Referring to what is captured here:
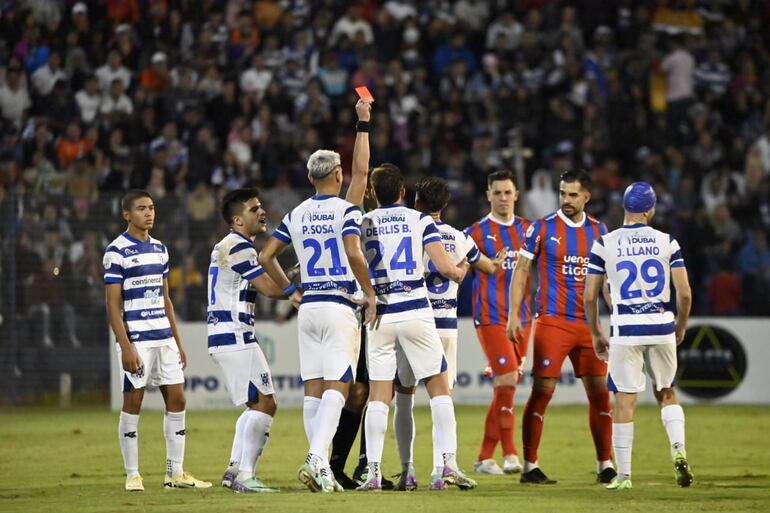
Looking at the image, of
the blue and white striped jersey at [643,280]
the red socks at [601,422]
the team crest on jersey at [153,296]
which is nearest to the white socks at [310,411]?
the team crest on jersey at [153,296]

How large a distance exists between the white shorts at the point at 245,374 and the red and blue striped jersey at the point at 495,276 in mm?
2784

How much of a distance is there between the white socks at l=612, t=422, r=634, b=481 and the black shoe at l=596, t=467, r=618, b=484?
854mm

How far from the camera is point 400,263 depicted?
32.4 feet

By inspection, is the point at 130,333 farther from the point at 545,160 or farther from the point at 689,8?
the point at 689,8

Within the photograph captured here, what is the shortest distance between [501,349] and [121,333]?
370 centimetres

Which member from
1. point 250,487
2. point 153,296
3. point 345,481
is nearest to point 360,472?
point 345,481

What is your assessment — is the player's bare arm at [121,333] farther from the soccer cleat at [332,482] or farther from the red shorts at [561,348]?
the red shorts at [561,348]

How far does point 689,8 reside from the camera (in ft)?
87.9

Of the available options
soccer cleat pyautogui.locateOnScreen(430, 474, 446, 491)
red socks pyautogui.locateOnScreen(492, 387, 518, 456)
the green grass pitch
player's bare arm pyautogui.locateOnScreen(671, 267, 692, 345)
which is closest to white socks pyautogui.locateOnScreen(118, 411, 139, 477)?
the green grass pitch

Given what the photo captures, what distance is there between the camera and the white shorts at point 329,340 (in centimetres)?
977

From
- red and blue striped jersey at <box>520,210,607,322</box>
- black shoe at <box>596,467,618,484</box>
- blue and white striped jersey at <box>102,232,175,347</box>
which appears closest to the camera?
blue and white striped jersey at <box>102,232,175,347</box>

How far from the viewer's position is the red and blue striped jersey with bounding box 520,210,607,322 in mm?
11438

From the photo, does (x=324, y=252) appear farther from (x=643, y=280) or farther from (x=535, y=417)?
(x=535, y=417)

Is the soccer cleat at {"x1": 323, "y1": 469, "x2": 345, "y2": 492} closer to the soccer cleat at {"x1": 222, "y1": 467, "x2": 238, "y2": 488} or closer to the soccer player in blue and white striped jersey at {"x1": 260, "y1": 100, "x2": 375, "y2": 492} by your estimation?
the soccer player in blue and white striped jersey at {"x1": 260, "y1": 100, "x2": 375, "y2": 492}
